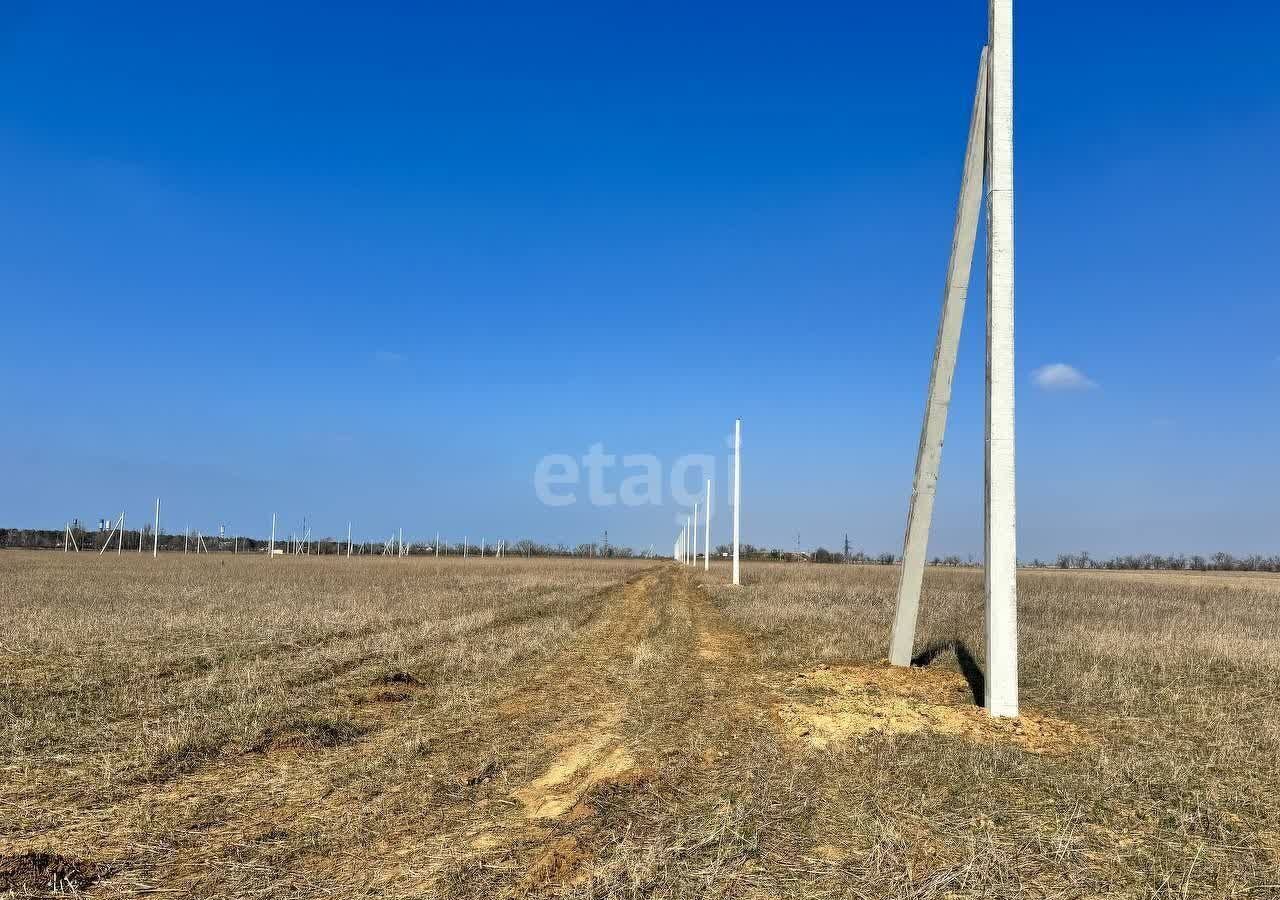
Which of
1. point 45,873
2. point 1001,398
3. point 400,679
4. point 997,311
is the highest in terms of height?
point 997,311

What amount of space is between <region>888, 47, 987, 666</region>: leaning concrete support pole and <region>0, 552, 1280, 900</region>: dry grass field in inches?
43.7

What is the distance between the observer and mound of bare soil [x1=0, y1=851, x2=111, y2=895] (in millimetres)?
4383

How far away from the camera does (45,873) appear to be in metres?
4.54

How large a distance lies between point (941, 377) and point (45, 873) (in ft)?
38.7

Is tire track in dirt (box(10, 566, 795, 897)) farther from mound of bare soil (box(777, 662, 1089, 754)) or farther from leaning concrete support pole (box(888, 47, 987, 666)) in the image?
leaning concrete support pole (box(888, 47, 987, 666))

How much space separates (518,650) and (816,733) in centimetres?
719

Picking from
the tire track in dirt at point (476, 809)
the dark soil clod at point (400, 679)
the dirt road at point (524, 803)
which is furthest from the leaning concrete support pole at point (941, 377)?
the dark soil clod at point (400, 679)

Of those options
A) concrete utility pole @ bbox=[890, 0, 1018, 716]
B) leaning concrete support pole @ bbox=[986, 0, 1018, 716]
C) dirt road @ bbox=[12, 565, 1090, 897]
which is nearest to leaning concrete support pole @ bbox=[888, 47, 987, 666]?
concrete utility pole @ bbox=[890, 0, 1018, 716]

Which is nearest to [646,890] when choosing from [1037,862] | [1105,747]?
[1037,862]

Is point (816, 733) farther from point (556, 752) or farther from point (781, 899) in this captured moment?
point (781, 899)

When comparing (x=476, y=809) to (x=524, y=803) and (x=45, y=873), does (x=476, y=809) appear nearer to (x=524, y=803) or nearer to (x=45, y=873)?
(x=524, y=803)

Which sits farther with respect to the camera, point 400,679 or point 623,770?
point 400,679

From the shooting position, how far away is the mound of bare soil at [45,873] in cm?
438

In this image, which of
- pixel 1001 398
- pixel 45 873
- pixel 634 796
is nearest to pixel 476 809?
pixel 634 796
